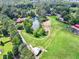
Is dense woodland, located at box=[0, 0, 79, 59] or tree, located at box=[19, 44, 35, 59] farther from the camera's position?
dense woodland, located at box=[0, 0, 79, 59]

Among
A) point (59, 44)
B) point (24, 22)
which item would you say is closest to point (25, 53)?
point (59, 44)

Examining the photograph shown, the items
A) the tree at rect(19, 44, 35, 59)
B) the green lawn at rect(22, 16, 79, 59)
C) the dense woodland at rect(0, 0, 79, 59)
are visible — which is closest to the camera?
the tree at rect(19, 44, 35, 59)

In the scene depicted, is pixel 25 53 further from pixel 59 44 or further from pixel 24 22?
pixel 24 22

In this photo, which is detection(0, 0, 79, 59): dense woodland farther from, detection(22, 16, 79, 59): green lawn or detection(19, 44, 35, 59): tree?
detection(22, 16, 79, 59): green lawn

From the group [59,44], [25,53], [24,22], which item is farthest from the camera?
[24,22]

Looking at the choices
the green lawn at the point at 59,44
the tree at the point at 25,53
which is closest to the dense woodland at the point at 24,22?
the tree at the point at 25,53

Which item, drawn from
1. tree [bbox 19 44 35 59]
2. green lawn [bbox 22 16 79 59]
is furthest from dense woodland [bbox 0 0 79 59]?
green lawn [bbox 22 16 79 59]

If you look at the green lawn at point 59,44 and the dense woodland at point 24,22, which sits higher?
the green lawn at point 59,44

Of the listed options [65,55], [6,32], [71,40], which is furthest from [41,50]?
[6,32]

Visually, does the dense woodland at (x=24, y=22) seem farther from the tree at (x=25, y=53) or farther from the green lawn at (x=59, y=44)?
the green lawn at (x=59, y=44)

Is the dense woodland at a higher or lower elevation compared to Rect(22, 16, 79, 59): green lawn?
lower
